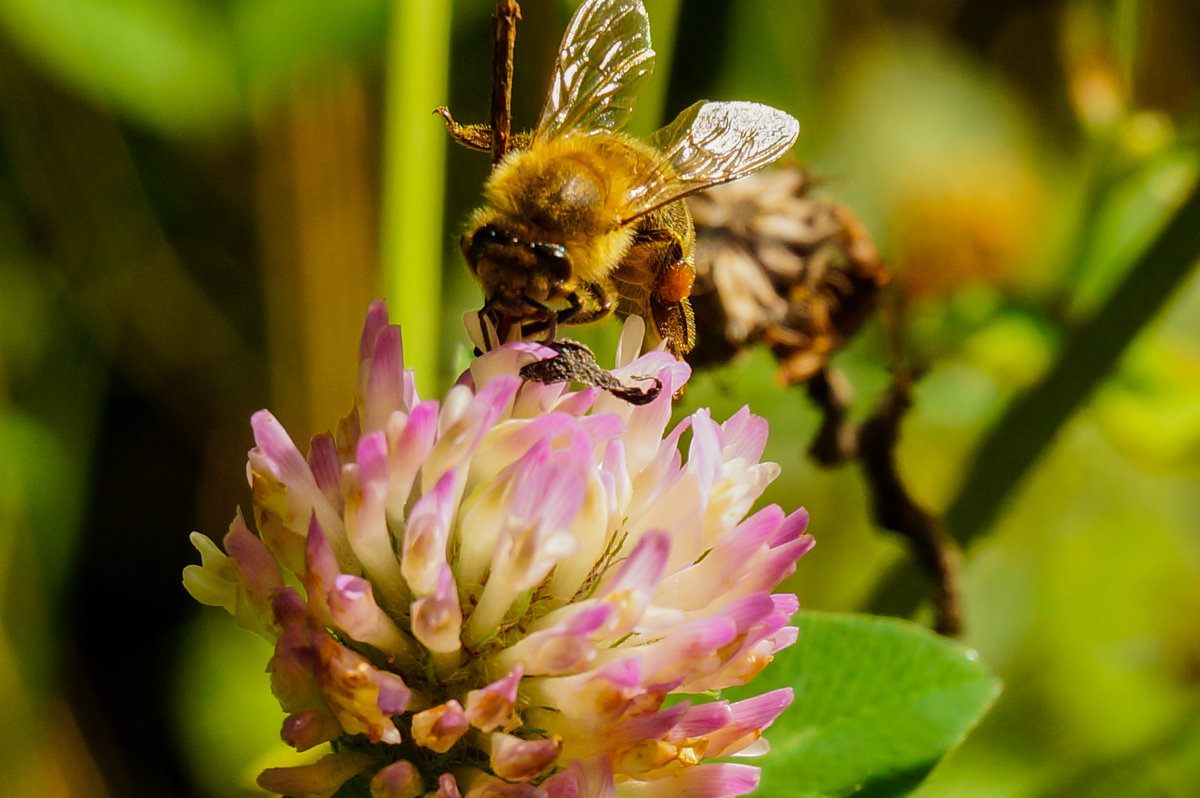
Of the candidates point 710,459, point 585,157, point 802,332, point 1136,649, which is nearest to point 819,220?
point 802,332

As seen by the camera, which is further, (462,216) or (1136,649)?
(1136,649)

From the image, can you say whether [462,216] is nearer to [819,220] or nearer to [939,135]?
[819,220]

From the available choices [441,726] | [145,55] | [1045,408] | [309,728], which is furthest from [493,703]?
[145,55]

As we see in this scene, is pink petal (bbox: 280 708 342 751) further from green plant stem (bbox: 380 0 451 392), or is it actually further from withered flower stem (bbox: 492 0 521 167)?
green plant stem (bbox: 380 0 451 392)

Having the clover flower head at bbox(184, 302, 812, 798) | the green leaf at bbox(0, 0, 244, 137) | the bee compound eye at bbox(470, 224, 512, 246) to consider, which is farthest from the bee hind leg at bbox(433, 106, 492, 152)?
the green leaf at bbox(0, 0, 244, 137)

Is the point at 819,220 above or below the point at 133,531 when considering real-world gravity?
above

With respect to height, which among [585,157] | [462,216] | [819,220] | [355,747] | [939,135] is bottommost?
[355,747]

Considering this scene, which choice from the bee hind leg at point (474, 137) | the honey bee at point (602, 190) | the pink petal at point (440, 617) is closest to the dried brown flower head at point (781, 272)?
the honey bee at point (602, 190)
